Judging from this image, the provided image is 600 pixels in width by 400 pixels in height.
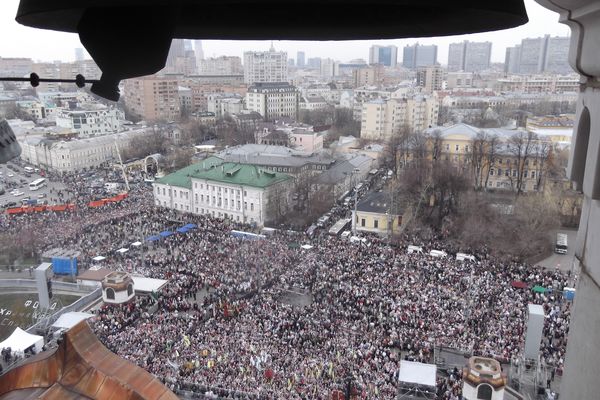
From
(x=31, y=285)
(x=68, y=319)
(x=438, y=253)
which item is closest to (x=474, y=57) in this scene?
(x=438, y=253)

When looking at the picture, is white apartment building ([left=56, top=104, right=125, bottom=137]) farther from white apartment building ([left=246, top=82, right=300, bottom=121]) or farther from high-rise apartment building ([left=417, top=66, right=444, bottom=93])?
high-rise apartment building ([left=417, top=66, right=444, bottom=93])

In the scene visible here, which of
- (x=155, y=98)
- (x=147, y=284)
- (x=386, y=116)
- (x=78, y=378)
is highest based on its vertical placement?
(x=78, y=378)

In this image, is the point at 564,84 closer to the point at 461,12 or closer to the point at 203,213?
the point at 203,213

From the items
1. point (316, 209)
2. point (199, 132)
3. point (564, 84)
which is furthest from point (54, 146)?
point (564, 84)

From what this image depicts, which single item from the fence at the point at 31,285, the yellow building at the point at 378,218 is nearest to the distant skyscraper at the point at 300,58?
the yellow building at the point at 378,218

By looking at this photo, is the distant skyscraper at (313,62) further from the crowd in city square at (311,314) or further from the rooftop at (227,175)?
the crowd in city square at (311,314)

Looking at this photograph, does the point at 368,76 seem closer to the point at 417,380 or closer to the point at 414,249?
the point at 414,249
